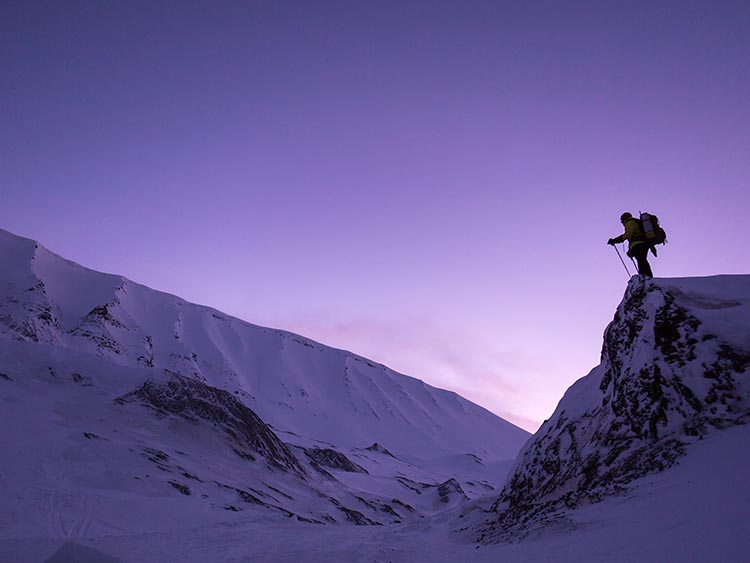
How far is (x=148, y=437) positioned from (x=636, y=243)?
107 ft

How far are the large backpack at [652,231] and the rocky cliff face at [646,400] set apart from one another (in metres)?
1.15

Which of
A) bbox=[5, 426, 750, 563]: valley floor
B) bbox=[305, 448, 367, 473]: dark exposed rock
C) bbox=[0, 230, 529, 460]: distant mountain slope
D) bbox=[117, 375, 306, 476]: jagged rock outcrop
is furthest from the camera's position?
bbox=[0, 230, 529, 460]: distant mountain slope

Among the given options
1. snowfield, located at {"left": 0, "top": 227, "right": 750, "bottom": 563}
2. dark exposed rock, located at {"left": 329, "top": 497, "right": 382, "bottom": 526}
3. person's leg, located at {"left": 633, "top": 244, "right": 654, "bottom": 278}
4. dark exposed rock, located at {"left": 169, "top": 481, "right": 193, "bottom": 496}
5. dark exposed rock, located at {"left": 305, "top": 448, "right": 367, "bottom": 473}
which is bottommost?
dark exposed rock, located at {"left": 305, "top": 448, "right": 367, "bottom": 473}

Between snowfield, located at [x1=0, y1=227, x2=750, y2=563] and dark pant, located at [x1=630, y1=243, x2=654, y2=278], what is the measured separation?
0.65 meters

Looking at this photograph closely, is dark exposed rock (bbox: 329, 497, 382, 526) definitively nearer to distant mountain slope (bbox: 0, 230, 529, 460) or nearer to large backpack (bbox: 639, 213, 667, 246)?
large backpack (bbox: 639, 213, 667, 246)

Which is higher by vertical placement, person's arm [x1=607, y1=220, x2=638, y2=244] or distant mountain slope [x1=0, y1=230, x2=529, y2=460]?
person's arm [x1=607, y1=220, x2=638, y2=244]

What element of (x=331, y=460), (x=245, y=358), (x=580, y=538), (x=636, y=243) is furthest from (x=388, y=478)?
(x=245, y=358)

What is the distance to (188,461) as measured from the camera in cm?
3297

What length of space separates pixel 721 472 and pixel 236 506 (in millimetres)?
24088

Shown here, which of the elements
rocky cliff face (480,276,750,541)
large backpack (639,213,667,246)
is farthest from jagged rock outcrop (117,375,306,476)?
large backpack (639,213,667,246)

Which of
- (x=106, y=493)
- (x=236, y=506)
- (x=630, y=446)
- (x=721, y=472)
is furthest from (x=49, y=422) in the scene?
(x=721, y=472)

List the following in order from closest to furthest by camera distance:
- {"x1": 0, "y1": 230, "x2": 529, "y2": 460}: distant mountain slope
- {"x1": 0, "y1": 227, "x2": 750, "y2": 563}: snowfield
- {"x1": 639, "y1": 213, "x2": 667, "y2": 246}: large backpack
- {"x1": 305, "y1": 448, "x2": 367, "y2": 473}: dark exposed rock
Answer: {"x1": 0, "y1": 227, "x2": 750, "y2": 563}: snowfield
{"x1": 639, "y1": 213, "x2": 667, "y2": 246}: large backpack
{"x1": 305, "y1": 448, "x2": 367, "y2": 473}: dark exposed rock
{"x1": 0, "y1": 230, "x2": 529, "y2": 460}: distant mountain slope

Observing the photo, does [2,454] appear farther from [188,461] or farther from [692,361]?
[692,361]

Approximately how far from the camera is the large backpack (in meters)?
14.2
